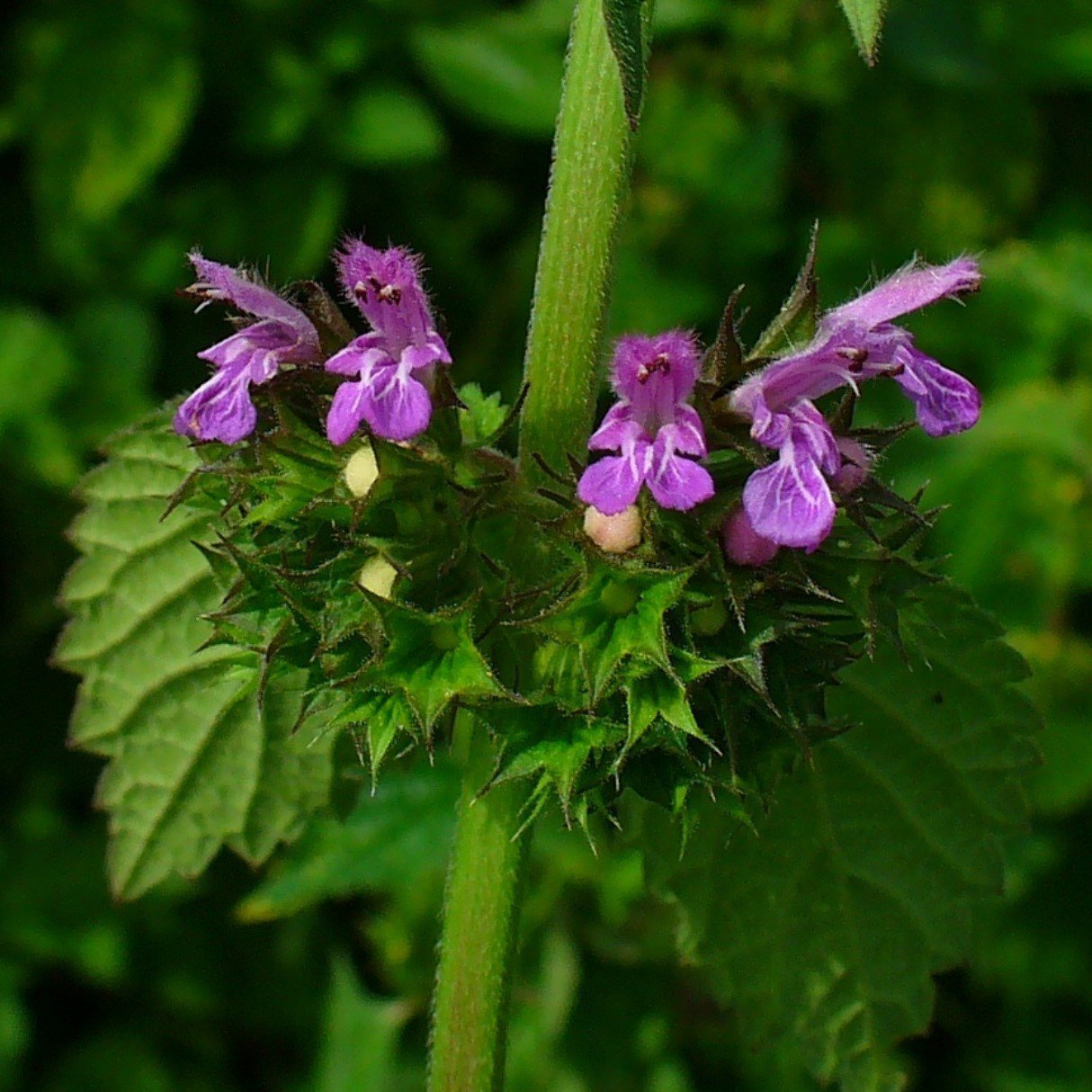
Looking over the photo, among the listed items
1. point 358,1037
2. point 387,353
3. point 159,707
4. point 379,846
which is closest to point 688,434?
point 387,353

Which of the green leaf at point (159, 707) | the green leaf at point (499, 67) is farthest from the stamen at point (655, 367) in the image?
the green leaf at point (499, 67)

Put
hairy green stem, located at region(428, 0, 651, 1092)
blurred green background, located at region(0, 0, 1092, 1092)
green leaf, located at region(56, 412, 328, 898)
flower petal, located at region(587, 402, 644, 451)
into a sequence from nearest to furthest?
flower petal, located at region(587, 402, 644, 451) → hairy green stem, located at region(428, 0, 651, 1092) → green leaf, located at region(56, 412, 328, 898) → blurred green background, located at region(0, 0, 1092, 1092)

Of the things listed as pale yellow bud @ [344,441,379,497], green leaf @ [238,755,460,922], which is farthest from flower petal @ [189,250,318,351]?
green leaf @ [238,755,460,922]

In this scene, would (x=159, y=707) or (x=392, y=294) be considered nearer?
(x=392, y=294)

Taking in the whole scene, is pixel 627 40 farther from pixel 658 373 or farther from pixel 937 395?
pixel 937 395

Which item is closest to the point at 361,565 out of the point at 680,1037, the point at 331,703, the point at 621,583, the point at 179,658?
the point at 331,703

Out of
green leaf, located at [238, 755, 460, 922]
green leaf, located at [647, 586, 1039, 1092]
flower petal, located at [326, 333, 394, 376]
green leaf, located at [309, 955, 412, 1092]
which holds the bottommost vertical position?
green leaf, located at [309, 955, 412, 1092]

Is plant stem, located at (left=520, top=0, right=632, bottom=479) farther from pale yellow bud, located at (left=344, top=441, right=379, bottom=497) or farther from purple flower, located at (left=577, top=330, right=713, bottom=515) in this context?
pale yellow bud, located at (left=344, top=441, right=379, bottom=497)

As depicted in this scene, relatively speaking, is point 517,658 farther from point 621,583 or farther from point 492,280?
point 492,280
